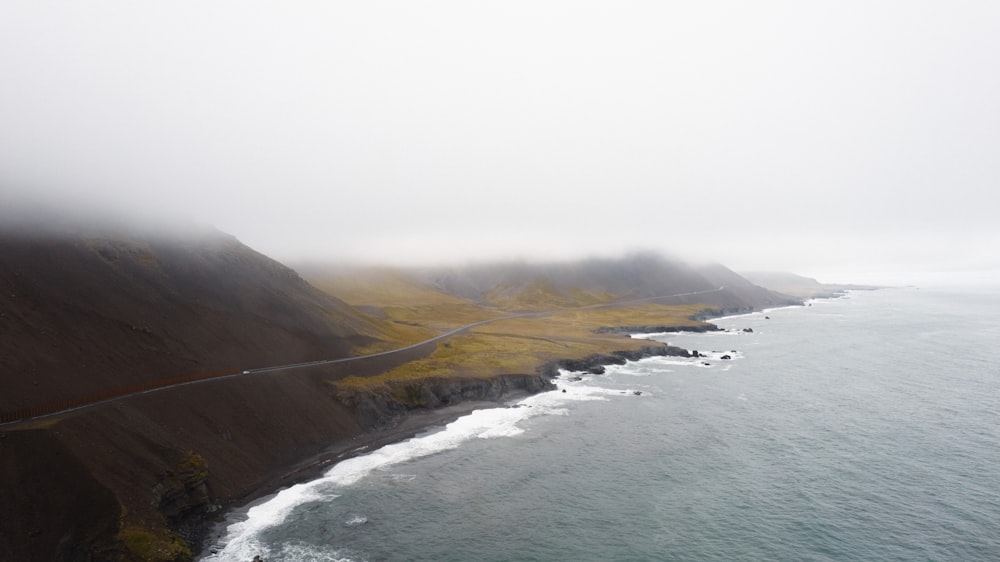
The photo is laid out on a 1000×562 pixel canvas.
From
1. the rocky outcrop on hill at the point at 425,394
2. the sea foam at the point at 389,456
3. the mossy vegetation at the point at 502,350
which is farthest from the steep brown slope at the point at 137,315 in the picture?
the sea foam at the point at 389,456

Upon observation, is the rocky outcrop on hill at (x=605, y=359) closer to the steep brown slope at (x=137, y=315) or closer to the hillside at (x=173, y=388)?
the hillside at (x=173, y=388)

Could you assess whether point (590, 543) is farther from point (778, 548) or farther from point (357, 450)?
point (357, 450)

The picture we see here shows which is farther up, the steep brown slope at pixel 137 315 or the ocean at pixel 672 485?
the steep brown slope at pixel 137 315

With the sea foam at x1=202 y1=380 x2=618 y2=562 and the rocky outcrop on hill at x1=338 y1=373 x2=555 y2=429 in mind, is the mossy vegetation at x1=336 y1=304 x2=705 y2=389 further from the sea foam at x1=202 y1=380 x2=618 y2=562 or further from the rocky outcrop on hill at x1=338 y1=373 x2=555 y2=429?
the sea foam at x1=202 y1=380 x2=618 y2=562

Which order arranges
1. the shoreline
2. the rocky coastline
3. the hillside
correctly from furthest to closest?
the rocky coastline
the shoreline
the hillside

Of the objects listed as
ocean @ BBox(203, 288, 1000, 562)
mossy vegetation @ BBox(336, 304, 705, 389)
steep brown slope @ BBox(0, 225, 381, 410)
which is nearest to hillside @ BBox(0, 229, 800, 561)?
steep brown slope @ BBox(0, 225, 381, 410)

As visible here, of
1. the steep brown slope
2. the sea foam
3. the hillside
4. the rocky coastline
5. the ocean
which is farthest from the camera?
the steep brown slope

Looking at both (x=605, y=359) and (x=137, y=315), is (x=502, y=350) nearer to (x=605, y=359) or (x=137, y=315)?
(x=605, y=359)

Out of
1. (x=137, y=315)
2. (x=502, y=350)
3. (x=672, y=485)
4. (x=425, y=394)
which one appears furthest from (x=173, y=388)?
(x=502, y=350)
